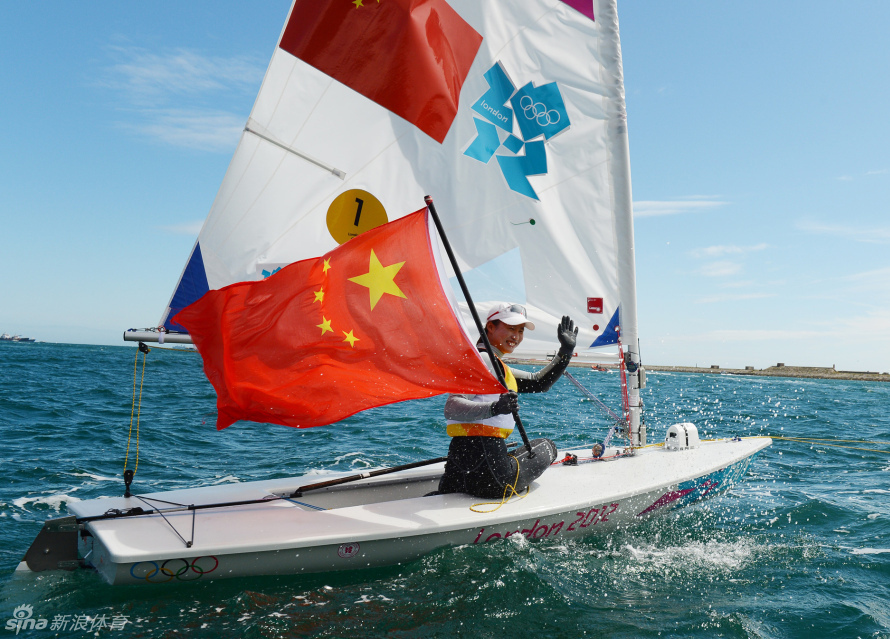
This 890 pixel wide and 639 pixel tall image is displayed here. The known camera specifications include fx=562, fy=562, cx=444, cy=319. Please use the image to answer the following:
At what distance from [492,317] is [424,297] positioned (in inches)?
27.9

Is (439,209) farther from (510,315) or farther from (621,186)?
(621,186)

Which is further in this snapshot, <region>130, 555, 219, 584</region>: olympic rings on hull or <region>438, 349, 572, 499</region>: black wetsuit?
<region>438, 349, 572, 499</region>: black wetsuit

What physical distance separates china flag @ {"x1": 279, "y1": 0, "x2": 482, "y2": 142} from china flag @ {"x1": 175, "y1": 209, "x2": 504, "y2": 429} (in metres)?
1.13

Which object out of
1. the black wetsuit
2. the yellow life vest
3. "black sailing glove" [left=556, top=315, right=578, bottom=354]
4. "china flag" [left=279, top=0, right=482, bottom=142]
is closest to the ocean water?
the black wetsuit

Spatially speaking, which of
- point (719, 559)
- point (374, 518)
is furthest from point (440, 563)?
point (719, 559)

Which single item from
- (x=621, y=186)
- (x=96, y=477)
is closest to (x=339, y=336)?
(x=621, y=186)

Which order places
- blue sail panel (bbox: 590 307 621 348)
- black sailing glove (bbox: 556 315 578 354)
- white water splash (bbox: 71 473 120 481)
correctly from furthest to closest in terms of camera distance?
white water splash (bbox: 71 473 120 481), blue sail panel (bbox: 590 307 621 348), black sailing glove (bbox: 556 315 578 354)

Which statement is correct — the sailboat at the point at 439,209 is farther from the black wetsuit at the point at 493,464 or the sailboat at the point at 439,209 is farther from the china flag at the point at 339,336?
the china flag at the point at 339,336

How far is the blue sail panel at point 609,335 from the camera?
570cm

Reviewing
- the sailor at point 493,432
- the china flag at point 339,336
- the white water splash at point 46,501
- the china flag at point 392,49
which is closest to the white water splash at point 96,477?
the white water splash at point 46,501

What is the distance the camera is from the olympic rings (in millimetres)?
5230

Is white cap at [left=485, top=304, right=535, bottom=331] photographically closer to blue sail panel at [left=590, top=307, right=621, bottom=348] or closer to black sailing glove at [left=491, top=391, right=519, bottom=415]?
black sailing glove at [left=491, top=391, right=519, bottom=415]

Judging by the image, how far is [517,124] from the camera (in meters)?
5.23

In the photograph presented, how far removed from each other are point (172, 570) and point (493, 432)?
235cm
